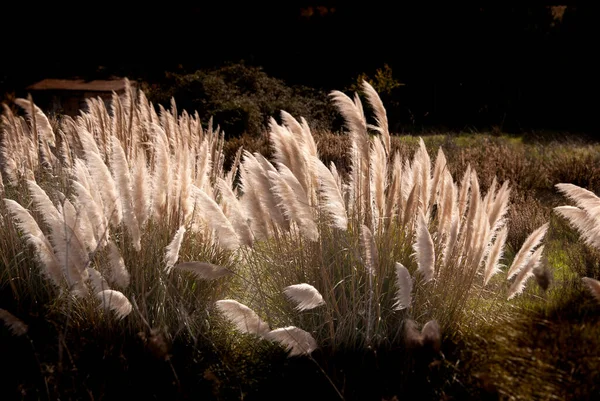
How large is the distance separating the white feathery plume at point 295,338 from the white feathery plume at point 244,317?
0.26 ft

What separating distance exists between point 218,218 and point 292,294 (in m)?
0.55

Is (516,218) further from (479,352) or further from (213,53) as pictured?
(213,53)

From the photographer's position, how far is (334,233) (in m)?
3.60

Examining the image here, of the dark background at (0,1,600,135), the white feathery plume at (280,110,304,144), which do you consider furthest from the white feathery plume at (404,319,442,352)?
the dark background at (0,1,600,135)

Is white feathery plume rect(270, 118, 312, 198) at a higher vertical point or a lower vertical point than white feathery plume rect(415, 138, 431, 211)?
higher

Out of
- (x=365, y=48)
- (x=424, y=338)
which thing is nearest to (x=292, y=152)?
(x=424, y=338)

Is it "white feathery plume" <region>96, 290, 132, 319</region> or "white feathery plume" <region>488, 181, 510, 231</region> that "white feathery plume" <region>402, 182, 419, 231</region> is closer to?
"white feathery plume" <region>488, 181, 510, 231</region>

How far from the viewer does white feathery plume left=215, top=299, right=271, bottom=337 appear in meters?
2.91

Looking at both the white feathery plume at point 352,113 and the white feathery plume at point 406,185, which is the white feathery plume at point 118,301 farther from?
the white feathery plume at point 406,185

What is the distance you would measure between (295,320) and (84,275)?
1.02 metres

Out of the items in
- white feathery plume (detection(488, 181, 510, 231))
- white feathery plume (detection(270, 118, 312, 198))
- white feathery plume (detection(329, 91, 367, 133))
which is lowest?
white feathery plume (detection(488, 181, 510, 231))

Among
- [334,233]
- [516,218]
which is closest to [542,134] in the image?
[516,218]

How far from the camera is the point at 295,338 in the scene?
2.93 metres

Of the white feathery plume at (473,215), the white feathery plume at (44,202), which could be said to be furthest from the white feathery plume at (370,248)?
the white feathery plume at (44,202)
